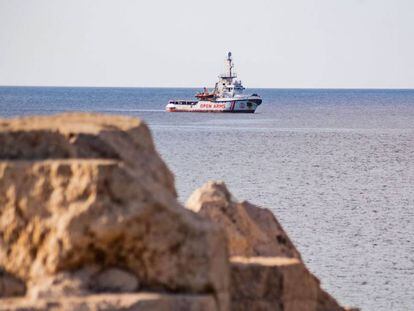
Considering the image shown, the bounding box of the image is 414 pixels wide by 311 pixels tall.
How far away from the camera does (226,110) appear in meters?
138

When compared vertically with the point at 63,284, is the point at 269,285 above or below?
below

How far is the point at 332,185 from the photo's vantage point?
51312 millimetres

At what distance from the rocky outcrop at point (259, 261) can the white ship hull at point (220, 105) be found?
124933mm

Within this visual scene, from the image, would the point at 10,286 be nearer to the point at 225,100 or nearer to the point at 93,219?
the point at 93,219

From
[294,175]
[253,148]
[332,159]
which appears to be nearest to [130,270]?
[294,175]

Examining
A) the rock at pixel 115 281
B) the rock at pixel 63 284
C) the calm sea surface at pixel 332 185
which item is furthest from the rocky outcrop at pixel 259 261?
the calm sea surface at pixel 332 185

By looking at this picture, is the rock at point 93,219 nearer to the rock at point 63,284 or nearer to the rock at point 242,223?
the rock at point 63,284

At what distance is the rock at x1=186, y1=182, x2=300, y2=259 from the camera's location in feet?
33.2

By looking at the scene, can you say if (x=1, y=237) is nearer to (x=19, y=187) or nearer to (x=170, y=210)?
(x=19, y=187)

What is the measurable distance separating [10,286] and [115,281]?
0.56 metres

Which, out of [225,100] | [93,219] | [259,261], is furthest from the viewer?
[225,100]

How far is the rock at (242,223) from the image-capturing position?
10.1m

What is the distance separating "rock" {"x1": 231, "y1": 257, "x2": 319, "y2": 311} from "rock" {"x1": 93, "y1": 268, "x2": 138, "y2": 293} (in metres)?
1.45

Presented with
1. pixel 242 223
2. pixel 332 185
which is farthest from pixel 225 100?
pixel 242 223
